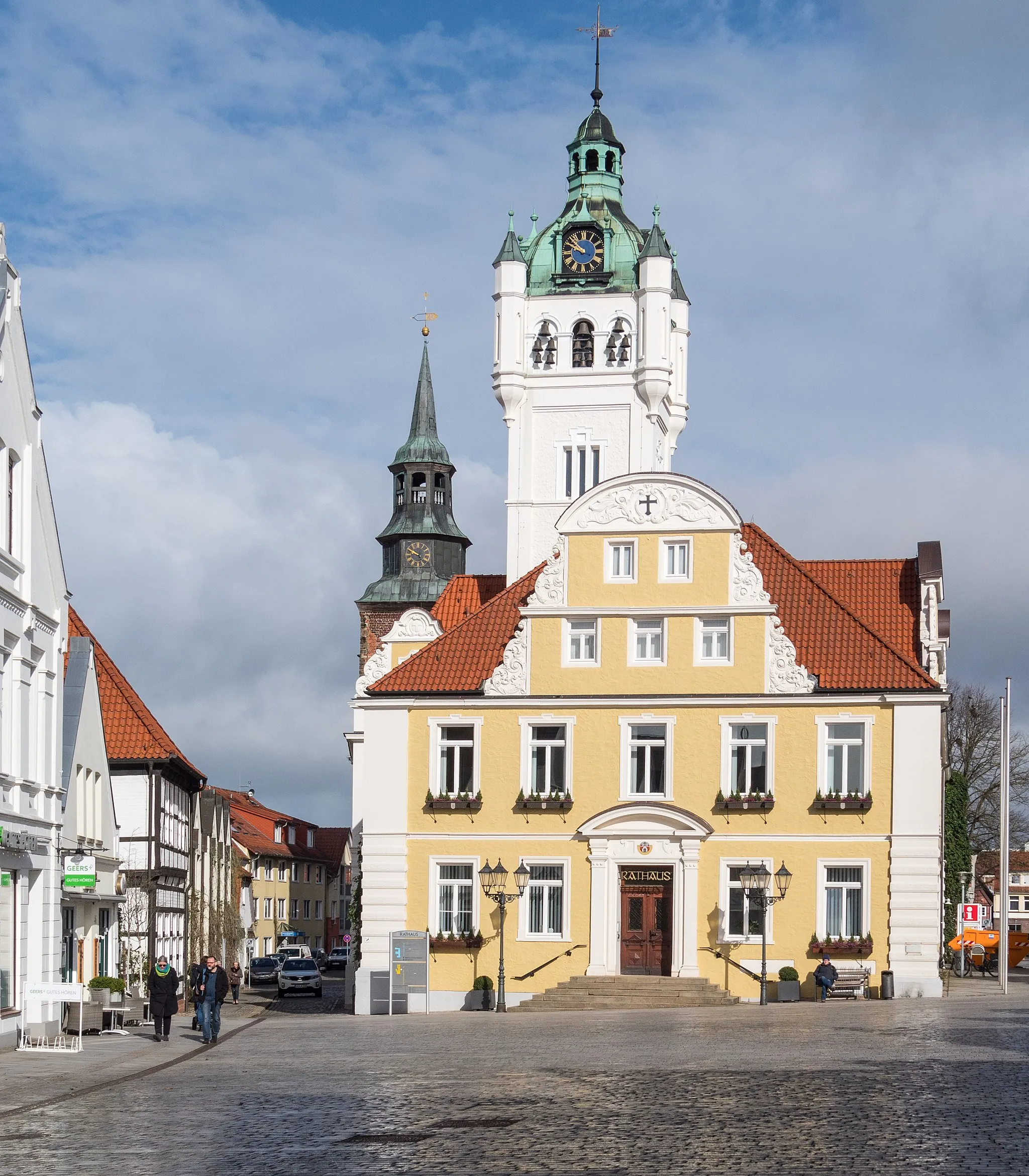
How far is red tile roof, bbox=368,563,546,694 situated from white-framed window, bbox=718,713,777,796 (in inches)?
244

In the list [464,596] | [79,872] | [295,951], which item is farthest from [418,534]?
[79,872]

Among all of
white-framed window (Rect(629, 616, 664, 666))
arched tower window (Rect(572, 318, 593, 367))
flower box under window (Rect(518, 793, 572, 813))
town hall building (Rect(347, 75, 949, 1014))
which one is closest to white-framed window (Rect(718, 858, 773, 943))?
town hall building (Rect(347, 75, 949, 1014))

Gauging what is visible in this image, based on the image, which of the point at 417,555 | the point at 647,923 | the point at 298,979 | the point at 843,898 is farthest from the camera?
the point at 417,555

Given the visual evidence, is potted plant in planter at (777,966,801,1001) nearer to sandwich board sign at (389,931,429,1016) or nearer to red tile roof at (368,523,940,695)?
red tile roof at (368,523,940,695)

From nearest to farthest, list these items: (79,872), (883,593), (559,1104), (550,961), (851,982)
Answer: (559,1104), (79,872), (851,982), (550,961), (883,593)

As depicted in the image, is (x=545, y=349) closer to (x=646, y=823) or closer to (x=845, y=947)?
(x=646, y=823)

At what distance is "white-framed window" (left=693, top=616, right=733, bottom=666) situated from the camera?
4603 cm

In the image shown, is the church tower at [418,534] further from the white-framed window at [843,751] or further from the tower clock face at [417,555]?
the white-framed window at [843,751]

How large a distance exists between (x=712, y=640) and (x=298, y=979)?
2956 cm

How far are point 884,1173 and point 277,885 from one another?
109199 millimetres

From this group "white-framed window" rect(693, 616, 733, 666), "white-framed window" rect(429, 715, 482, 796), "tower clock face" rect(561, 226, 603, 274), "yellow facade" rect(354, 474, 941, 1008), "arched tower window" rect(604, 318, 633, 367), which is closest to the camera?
"yellow facade" rect(354, 474, 941, 1008)

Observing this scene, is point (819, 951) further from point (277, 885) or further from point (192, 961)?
point (277, 885)

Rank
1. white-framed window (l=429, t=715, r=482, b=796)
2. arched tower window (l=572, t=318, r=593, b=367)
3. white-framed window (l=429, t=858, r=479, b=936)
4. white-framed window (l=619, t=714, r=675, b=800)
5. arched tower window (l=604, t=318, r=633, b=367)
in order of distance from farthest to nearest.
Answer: arched tower window (l=572, t=318, r=593, b=367)
arched tower window (l=604, t=318, r=633, b=367)
white-framed window (l=429, t=715, r=482, b=796)
white-framed window (l=429, t=858, r=479, b=936)
white-framed window (l=619, t=714, r=675, b=800)

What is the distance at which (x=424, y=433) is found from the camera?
12175cm
